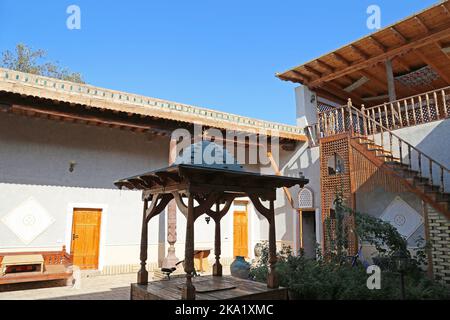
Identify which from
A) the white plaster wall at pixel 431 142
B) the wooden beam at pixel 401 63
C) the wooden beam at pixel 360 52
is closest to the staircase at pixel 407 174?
the white plaster wall at pixel 431 142

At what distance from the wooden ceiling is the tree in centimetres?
1330

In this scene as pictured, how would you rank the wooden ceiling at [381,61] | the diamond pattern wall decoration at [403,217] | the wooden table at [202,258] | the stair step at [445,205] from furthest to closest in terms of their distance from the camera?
1. the wooden table at [202,258]
2. the wooden ceiling at [381,61]
3. the diamond pattern wall decoration at [403,217]
4. the stair step at [445,205]

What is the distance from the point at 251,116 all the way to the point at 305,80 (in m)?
2.36

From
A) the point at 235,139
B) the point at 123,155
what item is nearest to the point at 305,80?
the point at 235,139

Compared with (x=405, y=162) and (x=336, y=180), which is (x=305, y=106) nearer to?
(x=336, y=180)

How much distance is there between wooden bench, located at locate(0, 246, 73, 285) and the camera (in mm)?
7184

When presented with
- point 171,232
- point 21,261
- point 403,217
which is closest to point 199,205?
point 171,232

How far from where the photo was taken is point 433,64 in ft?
34.5

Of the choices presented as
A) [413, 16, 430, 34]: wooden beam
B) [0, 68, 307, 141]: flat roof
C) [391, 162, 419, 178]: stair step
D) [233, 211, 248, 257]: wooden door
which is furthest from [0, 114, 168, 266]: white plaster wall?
[413, 16, 430, 34]: wooden beam

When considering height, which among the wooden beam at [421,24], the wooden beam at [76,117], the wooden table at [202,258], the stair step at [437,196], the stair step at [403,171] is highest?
the wooden beam at [421,24]

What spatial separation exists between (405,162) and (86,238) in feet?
28.4

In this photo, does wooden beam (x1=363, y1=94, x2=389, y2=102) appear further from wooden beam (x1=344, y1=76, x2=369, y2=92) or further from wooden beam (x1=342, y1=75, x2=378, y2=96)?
wooden beam (x1=344, y1=76, x2=369, y2=92)

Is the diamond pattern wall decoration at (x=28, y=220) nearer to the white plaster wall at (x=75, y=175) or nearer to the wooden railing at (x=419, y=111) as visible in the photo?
the white plaster wall at (x=75, y=175)

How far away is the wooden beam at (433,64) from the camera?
993 cm
